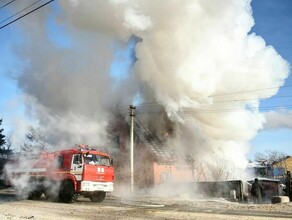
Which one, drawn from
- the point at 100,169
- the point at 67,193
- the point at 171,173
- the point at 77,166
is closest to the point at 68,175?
the point at 77,166

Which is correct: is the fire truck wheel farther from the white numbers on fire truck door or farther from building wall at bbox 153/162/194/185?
building wall at bbox 153/162/194/185

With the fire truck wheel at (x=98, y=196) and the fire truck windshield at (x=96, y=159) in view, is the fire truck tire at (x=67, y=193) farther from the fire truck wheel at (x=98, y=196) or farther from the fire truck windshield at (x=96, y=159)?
the fire truck wheel at (x=98, y=196)

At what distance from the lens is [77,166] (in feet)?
55.2

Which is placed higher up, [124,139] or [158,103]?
[158,103]

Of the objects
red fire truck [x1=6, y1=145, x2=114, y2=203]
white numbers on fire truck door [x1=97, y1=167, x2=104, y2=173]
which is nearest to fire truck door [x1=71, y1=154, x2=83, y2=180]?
red fire truck [x1=6, y1=145, x2=114, y2=203]

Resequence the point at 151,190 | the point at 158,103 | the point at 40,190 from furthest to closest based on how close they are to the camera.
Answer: the point at 158,103
the point at 151,190
the point at 40,190

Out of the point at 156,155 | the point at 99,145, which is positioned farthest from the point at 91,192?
the point at 156,155

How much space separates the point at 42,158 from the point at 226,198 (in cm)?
1105

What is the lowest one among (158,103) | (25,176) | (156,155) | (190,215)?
(190,215)

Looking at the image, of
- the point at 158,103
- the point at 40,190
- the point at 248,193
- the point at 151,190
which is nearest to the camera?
the point at 40,190

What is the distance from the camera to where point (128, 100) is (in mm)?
30062

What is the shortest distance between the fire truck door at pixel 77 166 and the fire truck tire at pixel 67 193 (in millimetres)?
519

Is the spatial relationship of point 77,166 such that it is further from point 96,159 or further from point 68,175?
point 96,159

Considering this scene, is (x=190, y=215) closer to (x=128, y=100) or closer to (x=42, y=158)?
(x=42, y=158)
